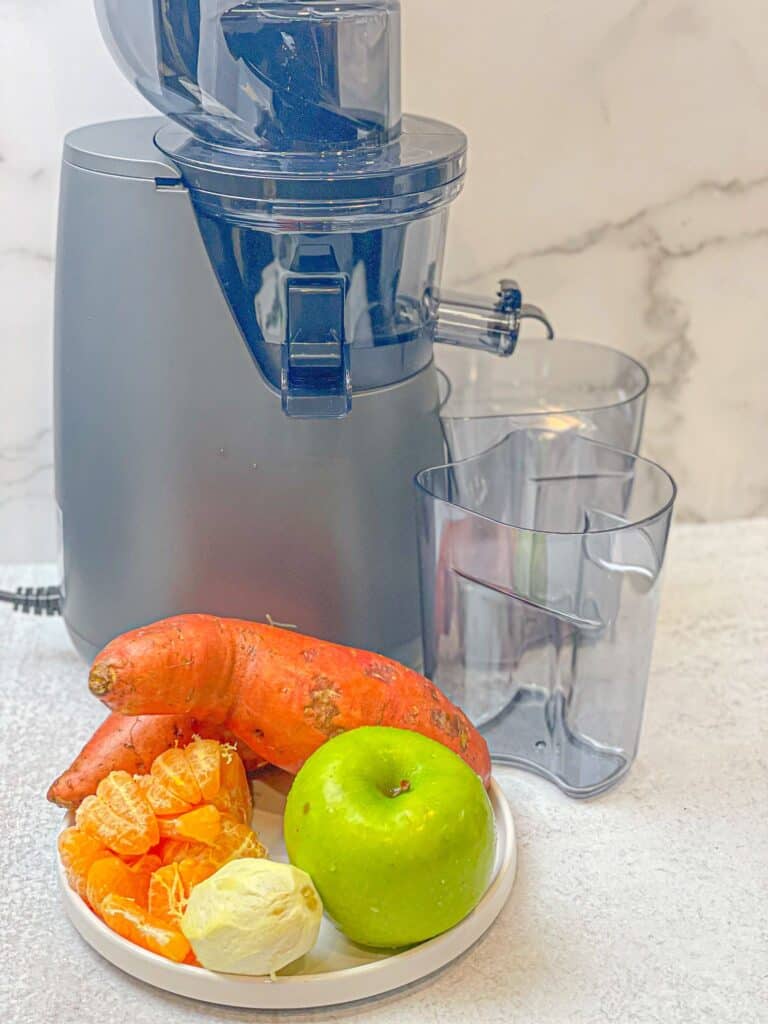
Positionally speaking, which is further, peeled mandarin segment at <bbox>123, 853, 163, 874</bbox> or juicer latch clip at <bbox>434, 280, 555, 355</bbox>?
juicer latch clip at <bbox>434, 280, 555, 355</bbox>

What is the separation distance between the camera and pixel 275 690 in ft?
2.09

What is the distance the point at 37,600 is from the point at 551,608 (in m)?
0.35

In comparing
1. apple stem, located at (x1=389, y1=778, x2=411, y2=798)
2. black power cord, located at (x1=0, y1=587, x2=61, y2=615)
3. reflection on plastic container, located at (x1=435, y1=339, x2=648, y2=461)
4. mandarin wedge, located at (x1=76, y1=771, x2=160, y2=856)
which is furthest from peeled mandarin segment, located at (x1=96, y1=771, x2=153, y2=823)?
reflection on plastic container, located at (x1=435, y1=339, x2=648, y2=461)

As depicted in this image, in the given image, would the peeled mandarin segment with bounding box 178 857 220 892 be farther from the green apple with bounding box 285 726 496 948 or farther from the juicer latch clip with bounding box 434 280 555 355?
the juicer latch clip with bounding box 434 280 555 355

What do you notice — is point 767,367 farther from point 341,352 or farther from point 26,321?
point 26,321

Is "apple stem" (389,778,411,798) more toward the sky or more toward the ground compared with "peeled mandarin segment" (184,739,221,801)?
more toward the sky

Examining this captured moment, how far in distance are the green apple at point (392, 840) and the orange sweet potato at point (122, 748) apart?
10 centimetres

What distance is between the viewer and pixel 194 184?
641 mm

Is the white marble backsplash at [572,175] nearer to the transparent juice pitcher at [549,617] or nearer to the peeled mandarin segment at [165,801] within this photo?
the transparent juice pitcher at [549,617]

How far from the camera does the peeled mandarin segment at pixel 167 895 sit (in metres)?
0.56

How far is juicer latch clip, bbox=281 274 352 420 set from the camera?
635 mm

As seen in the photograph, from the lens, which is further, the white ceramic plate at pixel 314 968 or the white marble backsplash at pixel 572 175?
the white marble backsplash at pixel 572 175

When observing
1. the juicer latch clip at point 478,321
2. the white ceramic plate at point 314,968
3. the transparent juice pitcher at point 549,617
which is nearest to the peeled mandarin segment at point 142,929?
the white ceramic plate at point 314,968

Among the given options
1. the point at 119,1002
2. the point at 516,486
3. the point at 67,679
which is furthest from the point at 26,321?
the point at 119,1002
